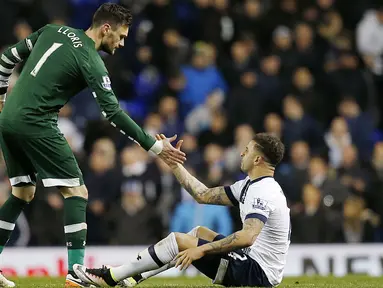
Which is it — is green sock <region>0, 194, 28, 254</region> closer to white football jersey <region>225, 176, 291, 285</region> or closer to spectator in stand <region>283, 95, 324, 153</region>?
white football jersey <region>225, 176, 291, 285</region>

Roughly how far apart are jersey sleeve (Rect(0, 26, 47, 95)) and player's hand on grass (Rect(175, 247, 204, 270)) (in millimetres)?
2543

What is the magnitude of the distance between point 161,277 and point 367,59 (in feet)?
23.7

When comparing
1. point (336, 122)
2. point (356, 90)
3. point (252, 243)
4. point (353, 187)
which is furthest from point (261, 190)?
point (356, 90)

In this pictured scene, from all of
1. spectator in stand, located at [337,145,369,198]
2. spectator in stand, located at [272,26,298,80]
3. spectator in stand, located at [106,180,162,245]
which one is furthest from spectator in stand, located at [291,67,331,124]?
spectator in stand, located at [106,180,162,245]

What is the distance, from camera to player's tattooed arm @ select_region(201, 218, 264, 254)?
25.8ft

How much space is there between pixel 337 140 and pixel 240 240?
339 inches

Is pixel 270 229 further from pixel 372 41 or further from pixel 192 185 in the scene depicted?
pixel 372 41

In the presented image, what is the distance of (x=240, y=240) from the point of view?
788 cm

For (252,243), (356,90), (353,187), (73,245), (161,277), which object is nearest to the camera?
(252,243)

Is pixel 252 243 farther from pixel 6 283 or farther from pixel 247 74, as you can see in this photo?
pixel 247 74

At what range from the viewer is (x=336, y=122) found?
632 inches

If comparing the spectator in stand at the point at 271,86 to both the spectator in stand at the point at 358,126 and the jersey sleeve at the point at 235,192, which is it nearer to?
the spectator in stand at the point at 358,126

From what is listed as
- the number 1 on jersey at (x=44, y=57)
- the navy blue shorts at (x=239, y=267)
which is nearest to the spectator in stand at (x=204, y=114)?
the number 1 on jersey at (x=44, y=57)

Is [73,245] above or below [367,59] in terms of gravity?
below
